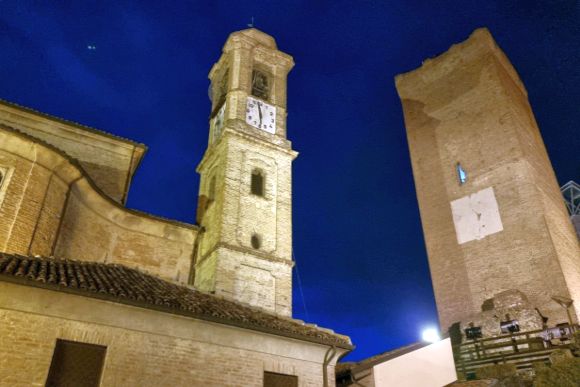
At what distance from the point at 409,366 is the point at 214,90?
19.3 m

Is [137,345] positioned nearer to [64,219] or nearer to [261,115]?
[64,219]

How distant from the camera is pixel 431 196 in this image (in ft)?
72.5

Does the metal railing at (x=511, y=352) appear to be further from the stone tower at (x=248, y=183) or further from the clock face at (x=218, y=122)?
the clock face at (x=218, y=122)

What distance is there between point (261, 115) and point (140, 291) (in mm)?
15786

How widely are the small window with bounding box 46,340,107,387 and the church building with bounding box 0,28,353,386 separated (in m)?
0.02

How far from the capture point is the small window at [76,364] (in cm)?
757

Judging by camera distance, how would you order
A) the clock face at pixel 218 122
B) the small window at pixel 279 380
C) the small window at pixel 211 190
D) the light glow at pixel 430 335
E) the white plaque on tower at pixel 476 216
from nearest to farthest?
1. the small window at pixel 279 380
2. the light glow at pixel 430 335
3. the white plaque on tower at pixel 476 216
4. the small window at pixel 211 190
5. the clock face at pixel 218 122

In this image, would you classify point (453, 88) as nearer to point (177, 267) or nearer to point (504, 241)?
point (504, 241)

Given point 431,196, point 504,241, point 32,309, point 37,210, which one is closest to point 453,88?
point 431,196

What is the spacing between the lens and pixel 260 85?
25.1 m

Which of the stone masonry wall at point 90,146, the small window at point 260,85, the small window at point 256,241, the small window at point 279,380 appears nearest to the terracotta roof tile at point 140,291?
the small window at point 279,380

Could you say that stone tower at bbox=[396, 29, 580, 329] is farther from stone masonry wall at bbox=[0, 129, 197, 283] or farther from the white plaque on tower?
stone masonry wall at bbox=[0, 129, 197, 283]

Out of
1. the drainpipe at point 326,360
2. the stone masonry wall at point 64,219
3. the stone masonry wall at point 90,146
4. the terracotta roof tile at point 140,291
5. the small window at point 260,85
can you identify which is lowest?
the drainpipe at point 326,360

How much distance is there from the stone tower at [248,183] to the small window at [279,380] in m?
5.98
